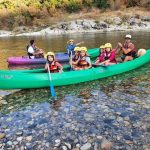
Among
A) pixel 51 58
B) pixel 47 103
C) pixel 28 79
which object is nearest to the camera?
pixel 47 103

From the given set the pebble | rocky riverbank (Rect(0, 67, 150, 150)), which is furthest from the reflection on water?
the pebble

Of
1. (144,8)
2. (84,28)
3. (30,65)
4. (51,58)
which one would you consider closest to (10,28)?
(84,28)

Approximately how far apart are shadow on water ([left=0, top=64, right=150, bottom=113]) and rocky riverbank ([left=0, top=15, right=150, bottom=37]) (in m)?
43.0

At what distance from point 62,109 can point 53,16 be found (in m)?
64.1

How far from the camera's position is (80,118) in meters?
9.79

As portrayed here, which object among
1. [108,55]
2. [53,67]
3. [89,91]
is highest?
[108,55]

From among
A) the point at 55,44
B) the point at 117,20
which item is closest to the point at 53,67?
the point at 55,44

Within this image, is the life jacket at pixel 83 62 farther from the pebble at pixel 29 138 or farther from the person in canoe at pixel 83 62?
the pebble at pixel 29 138

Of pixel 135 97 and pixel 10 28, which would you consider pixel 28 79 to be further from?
pixel 10 28

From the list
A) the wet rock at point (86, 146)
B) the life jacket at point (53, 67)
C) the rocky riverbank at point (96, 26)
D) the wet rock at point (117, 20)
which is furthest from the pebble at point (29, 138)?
the wet rock at point (117, 20)

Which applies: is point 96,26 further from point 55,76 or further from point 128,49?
point 55,76

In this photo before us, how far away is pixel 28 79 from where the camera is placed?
42.2ft

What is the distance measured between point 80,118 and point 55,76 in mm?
4052

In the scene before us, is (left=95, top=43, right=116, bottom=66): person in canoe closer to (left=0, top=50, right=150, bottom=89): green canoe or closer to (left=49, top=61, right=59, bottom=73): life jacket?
(left=0, top=50, right=150, bottom=89): green canoe
